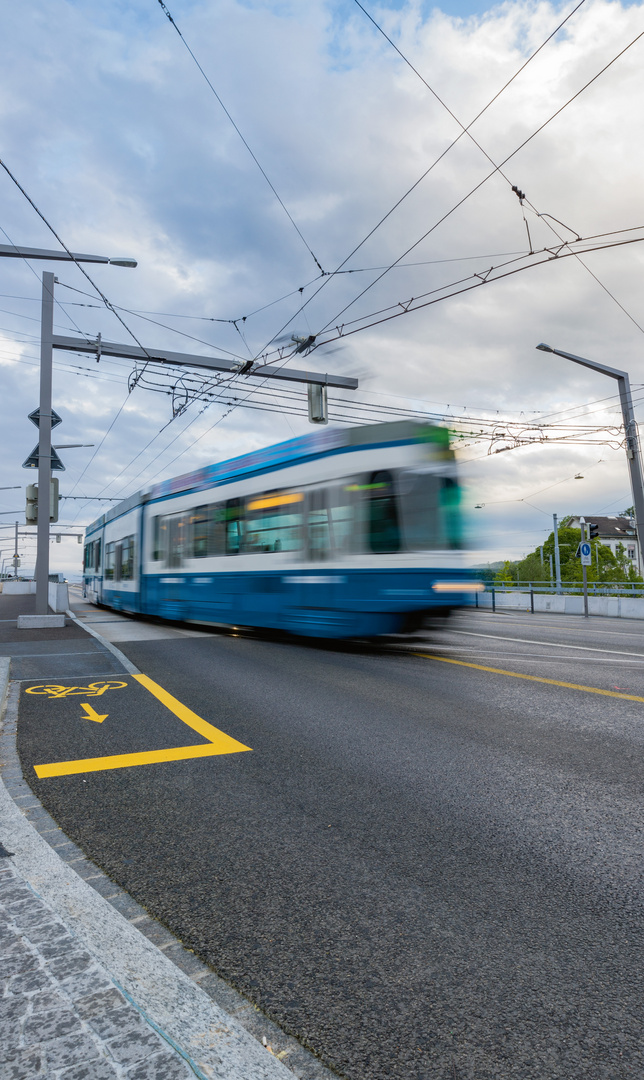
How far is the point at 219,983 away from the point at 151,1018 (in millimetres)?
275

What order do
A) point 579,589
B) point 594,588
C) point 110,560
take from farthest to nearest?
point 579,589 < point 594,588 < point 110,560

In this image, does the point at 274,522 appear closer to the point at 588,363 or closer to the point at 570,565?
the point at 588,363

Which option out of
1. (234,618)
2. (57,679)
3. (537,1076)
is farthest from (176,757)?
(234,618)

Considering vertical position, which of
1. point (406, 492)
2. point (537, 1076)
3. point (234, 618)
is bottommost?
point (537, 1076)

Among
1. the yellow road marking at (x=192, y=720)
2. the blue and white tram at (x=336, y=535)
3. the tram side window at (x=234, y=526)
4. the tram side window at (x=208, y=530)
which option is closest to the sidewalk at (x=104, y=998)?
the yellow road marking at (x=192, y=720)

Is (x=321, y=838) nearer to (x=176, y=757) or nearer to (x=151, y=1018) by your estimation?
(x=151, y=1018)

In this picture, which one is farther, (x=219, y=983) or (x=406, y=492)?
(x=406, y=492)

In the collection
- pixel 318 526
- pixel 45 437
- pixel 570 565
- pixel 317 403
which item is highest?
pixel 317 403

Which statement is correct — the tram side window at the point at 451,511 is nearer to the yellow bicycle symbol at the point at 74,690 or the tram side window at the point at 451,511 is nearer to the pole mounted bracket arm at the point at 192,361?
the yellow bicycle symbol at the point at 74,690

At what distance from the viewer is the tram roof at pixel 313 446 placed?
30.6 feet

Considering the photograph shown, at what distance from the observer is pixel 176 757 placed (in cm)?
434

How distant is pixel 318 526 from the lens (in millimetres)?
9969

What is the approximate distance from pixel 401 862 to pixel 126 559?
55.6ft

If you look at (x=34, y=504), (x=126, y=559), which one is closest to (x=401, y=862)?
(x=34, y=504)
